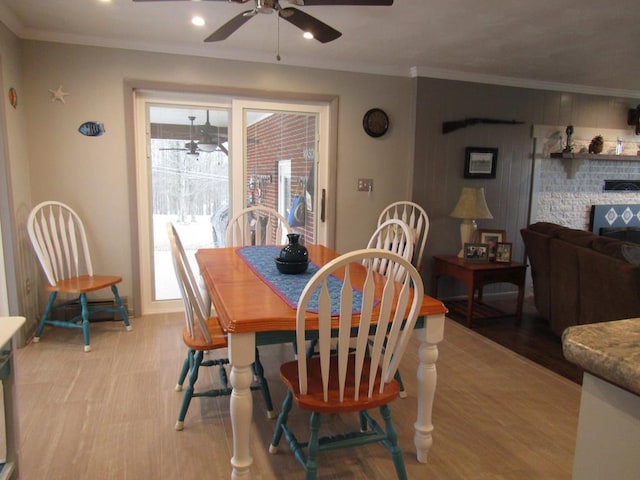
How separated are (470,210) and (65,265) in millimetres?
3535

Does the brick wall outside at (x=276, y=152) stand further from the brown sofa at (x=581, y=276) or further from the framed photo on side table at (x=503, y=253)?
the brown sofa at (x=581, y=276)

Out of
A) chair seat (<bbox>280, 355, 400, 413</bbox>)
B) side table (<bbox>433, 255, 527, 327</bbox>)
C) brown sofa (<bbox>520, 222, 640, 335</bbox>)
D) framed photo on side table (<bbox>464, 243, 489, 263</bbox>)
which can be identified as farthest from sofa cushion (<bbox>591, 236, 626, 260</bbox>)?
chair seat (<bbox>280, 355, 400, 413</bbox>)

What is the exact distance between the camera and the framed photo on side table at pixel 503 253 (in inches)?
156

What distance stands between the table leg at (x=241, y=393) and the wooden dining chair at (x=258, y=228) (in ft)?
5.70

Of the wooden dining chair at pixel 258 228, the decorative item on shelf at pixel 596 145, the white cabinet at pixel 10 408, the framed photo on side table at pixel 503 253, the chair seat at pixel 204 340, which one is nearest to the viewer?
the white cabinet at pixel 10 408

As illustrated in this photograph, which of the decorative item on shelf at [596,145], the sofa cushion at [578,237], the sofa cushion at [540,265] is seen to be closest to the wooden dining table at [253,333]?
the sofa cushion at [578,237]

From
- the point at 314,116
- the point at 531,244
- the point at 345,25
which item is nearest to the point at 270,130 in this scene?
the point at 314,116

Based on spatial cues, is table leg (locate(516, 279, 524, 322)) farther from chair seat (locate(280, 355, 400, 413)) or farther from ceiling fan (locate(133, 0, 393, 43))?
ceiling fan (locate(133, 0, 393, 43))

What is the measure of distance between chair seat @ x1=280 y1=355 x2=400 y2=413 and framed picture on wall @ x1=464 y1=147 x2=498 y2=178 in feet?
10.6

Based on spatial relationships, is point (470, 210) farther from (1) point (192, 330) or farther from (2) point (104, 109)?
(2) point (104, 109)

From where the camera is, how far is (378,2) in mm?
2023

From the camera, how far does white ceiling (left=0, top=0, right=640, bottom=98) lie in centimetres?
276

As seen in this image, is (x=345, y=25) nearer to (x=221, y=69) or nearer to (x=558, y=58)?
(x=221, y=69)

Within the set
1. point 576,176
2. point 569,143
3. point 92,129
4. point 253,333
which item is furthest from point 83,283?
point 576,176
